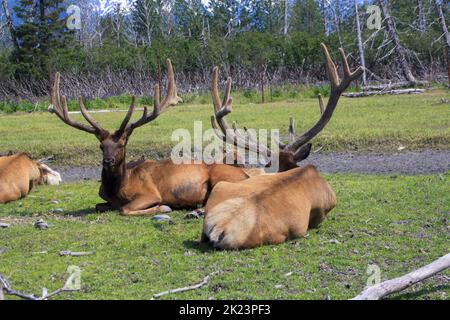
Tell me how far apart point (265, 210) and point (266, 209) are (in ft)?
0.06

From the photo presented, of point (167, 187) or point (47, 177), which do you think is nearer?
point (167, 187)

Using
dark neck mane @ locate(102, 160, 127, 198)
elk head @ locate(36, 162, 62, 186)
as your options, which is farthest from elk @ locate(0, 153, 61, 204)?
dark neck mane @ locate(102, 160, 127, 198)

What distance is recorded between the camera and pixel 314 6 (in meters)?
68.4

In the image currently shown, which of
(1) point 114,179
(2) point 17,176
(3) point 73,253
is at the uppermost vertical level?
(1) point 114,179

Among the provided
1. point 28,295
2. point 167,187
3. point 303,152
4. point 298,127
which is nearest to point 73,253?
point 28,295

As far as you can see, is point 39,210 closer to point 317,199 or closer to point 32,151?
point 317,199

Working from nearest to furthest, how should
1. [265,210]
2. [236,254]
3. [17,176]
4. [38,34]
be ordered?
[236,254]
[265,210]
[17,176]
[38,34]

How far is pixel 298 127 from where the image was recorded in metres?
15.8

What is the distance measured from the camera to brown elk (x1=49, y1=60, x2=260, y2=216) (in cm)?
902

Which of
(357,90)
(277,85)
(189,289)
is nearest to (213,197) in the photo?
(189,289)

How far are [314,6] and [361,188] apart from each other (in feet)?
199

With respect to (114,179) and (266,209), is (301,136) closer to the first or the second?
(266,209)

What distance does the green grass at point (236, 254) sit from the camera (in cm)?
562
